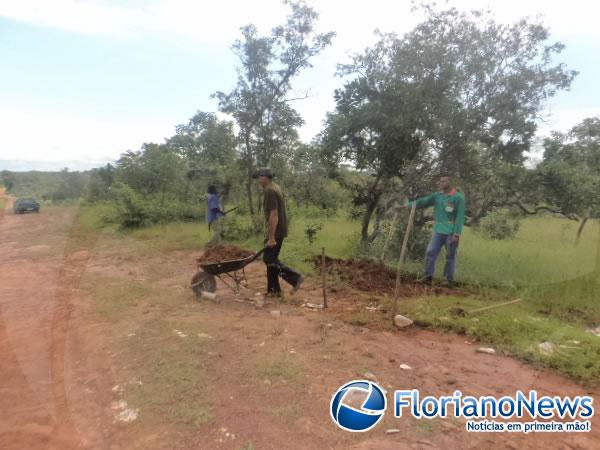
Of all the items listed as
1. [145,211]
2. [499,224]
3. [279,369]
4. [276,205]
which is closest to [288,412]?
[279,369]

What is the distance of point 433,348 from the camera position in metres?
4.25

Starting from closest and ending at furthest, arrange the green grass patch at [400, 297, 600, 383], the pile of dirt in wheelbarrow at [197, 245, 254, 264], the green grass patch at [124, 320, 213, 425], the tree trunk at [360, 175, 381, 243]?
the green grass patch at [124, 320, 213, 425]
the green grass patch at [400, 297, 600, 383]
the pile of dirt in wheelbarrow at [197, 245, 254, 264]
the tree trunk at [360, 175, 381, 243]

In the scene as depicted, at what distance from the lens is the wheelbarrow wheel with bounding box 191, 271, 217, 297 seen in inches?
236

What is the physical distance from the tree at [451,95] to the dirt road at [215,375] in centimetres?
377

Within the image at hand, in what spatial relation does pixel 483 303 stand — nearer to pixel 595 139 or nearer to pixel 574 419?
pixel 574 419

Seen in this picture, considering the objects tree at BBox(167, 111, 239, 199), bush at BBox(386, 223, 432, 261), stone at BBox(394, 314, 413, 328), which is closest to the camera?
stone at BBox(394, 314, 413, 328)

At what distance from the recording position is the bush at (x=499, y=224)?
8.45 m

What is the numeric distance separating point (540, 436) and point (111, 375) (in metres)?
3.54

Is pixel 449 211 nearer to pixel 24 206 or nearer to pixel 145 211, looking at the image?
pixel 145 211

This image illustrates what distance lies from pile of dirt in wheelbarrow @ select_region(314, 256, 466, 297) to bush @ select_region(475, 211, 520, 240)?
2581mm

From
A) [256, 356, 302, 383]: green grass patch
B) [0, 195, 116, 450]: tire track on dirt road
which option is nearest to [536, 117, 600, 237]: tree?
[256, 356, 302, 383]: green grass patch

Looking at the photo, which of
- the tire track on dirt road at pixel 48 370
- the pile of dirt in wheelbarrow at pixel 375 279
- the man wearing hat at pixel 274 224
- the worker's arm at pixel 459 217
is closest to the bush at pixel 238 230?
the pile of dirt in wheelbarrow at pixel 375 279

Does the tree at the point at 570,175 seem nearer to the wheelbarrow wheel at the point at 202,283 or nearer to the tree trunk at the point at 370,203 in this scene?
the tree trunk at the point at 370,203

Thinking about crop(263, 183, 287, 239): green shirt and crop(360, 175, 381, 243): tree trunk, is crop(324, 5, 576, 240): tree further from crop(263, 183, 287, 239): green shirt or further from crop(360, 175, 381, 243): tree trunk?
crop(263, 183, 287, 239): green shirt
